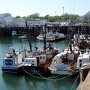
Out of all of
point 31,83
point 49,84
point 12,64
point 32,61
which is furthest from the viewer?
point 12,64

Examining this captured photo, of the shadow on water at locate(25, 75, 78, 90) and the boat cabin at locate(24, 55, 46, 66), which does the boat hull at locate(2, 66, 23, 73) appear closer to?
the boat cabin at locate(24, 55, 46, 66)

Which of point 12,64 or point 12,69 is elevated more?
point 12,64

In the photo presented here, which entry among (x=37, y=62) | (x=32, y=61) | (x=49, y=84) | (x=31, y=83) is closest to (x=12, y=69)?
(x=32, y=61)

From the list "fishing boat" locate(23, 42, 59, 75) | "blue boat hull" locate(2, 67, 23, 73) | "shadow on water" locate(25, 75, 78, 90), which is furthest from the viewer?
"blue boat hull" locate(2, 67, 23, 73)

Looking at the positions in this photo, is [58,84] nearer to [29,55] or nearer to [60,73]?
[60,73]

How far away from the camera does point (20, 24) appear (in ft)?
307

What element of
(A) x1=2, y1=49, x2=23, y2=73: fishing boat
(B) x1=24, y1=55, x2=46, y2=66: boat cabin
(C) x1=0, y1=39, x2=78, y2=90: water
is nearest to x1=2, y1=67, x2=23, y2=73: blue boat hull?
(A) x1=2, y1=49, x2=23, y2=73: fishing boat

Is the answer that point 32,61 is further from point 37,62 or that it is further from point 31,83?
point 31,83

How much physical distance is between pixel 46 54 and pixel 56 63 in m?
3.30

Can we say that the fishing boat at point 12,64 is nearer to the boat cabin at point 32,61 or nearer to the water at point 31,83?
the water at point 31,83

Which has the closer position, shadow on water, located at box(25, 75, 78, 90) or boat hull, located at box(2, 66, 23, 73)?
shadow on water, located at box(25, 75, 78, 90)

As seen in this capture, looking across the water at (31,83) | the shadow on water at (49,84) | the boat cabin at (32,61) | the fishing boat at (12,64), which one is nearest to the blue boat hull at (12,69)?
the fishing boat at (12,64)

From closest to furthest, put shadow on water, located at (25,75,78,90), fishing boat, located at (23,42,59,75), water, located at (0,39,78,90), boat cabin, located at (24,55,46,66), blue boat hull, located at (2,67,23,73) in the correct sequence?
1. shadow on water, located at (25,75,78,90)
2. water, located at (0,39,78,90)
3. fishing boat, located at (23,42,59,75)
4. boat cabin, located at (24,55,46,66)
5. blue boat hull, located at (2,67,23,73)

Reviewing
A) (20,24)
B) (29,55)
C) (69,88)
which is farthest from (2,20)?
(69,88)
